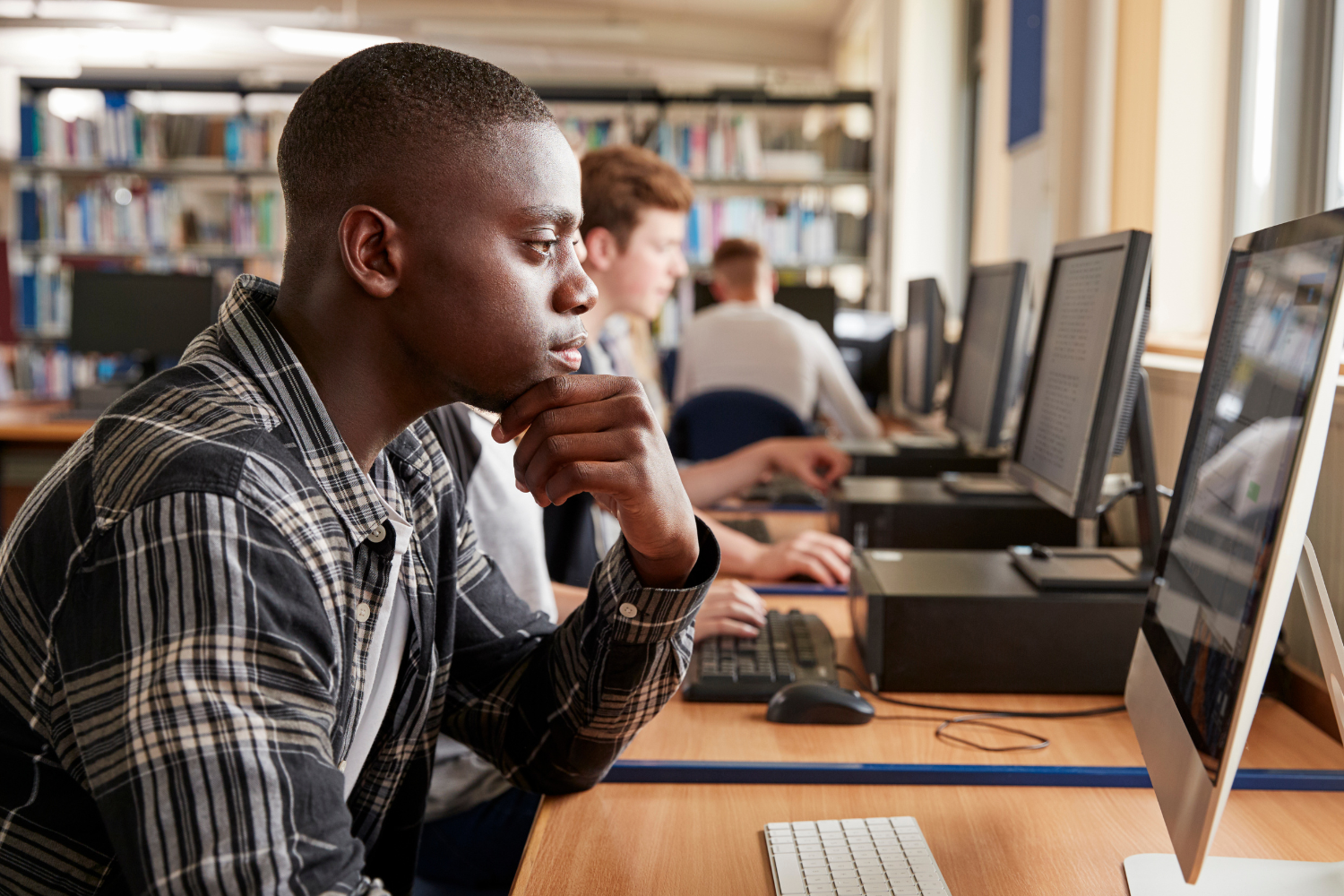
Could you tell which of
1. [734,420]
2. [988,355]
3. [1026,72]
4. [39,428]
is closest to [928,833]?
[988,355]

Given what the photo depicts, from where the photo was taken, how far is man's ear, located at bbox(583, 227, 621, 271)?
212cm

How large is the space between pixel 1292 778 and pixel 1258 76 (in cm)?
169

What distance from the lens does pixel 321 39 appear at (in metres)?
7.82

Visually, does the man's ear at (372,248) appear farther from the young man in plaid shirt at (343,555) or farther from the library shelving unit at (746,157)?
the library shelving unit at (746,157)

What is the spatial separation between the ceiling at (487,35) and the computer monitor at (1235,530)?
22.9ft

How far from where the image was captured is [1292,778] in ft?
3.32

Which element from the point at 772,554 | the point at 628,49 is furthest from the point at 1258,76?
the point at 628,49

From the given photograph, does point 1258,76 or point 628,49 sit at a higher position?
point 628,49

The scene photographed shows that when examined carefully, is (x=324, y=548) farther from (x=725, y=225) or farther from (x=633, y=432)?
(x=725, y=225)

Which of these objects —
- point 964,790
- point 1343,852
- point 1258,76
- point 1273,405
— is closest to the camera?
point 1273,405

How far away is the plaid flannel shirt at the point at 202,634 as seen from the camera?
588 mm

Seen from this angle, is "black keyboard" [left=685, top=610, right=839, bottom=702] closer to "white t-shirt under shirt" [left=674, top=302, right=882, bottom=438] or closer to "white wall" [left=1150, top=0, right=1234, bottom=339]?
"white wall" [left=1150, top=0, right=1234, bottom=339]

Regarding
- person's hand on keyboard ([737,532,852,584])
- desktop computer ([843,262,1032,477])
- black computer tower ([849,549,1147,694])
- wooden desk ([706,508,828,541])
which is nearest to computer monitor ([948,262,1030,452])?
desktop computer ([843,262,1032,477])

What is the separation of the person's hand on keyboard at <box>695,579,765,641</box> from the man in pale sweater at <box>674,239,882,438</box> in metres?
2.16
